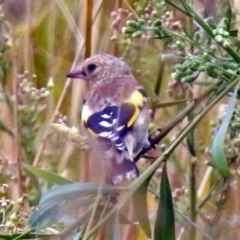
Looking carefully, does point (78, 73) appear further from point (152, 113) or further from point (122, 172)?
point (122, 172)

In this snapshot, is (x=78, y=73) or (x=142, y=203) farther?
(x=78, y=73)

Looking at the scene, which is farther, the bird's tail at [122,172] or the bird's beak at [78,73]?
the bird's beak at [78,73]

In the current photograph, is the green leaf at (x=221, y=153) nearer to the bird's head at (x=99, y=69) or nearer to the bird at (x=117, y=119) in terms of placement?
the bird at (x=117, y=119)

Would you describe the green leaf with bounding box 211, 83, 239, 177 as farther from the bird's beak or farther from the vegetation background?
the bird's beak

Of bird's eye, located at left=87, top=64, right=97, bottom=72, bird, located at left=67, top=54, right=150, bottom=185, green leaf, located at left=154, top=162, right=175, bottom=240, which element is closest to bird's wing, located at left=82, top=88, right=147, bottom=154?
bird, located at left=67, top=54, right=150, bottom=185

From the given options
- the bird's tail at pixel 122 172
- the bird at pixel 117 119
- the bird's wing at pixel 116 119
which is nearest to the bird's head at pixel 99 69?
the bird at pixel 117 119

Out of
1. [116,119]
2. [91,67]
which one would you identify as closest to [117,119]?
[116,119]
